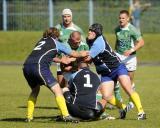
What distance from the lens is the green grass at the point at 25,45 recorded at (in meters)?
39.7

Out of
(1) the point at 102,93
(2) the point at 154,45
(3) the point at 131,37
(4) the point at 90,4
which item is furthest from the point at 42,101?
(4) the point at 90,4

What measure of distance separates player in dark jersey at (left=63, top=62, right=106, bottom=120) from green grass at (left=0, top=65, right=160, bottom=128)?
0.27 meters

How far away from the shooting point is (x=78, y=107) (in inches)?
593

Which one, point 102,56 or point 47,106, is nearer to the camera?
point 102,56

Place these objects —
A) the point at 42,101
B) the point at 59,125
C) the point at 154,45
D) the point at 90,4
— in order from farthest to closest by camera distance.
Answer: the point at 90,4 → the point at 154,45 → the point at 42,101 → the point at 59,125

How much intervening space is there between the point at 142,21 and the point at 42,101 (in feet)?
80.1

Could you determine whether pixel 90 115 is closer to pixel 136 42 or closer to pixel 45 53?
pixel 45 53

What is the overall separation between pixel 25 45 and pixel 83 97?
26.2m

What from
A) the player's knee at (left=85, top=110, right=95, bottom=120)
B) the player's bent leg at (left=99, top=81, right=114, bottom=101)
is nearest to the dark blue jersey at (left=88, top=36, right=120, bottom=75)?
the player's bent leg at (left=99, top=81, right=114, bottom=101)

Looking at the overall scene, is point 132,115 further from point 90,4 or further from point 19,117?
point 90,4

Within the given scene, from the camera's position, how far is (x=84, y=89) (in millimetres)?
15117

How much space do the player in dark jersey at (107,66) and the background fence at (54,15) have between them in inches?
1092

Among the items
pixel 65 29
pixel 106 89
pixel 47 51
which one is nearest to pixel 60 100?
pixel 47 51

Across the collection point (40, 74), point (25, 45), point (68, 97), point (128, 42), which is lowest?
point (25, 45)
